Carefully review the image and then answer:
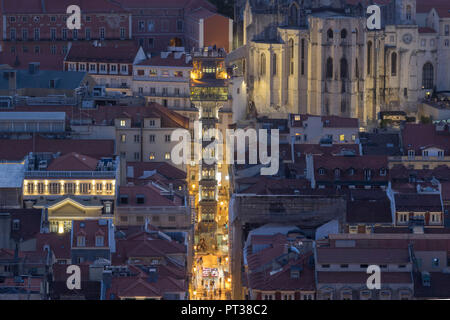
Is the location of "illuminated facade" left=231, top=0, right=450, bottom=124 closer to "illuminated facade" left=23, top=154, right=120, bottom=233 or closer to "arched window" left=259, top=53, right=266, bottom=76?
"arched window" left=259, top=53, right=266, bottom=76

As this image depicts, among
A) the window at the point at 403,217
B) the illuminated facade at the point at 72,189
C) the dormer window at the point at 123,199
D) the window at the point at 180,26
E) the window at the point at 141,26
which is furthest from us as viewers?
the window at the point at 141,26

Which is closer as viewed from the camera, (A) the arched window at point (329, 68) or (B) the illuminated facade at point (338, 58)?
Answer: (B) the illuminated facade at point (338, 58)

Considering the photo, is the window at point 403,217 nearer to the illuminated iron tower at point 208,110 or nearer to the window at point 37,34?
the illuminated iron tower at point 208,110

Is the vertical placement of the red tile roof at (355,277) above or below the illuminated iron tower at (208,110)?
below

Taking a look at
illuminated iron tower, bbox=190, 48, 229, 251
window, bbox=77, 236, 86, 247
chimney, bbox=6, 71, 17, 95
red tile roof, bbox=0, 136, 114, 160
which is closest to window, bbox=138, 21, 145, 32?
illuminated iron tower, bbox=190, 48, 229, 251

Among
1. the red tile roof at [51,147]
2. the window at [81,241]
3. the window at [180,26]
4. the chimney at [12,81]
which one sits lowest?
the window at [81,241]

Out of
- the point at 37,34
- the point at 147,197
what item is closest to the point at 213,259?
the point at 147,197

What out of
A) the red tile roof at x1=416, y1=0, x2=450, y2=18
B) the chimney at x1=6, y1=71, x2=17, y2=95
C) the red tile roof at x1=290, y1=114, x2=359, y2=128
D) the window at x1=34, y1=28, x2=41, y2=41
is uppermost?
the red tile roof at x1=416, y1=0, x2=450, y2=18

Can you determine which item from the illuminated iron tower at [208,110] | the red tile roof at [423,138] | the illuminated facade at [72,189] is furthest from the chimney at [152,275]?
the red tile roof at [423,138]
